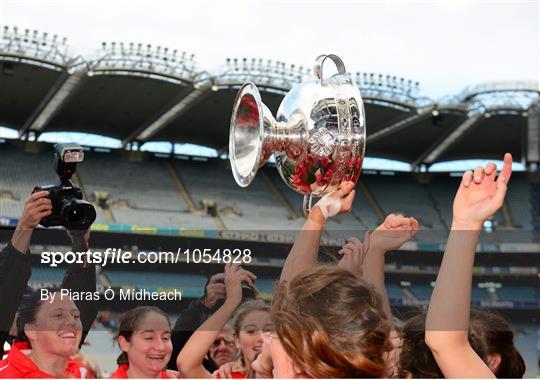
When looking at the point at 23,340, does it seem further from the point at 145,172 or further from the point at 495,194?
the point at 145,172

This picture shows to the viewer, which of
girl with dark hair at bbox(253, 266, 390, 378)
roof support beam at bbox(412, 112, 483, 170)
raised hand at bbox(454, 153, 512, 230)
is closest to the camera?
girl with dark hair at bbox(253, 266, 390, 378)

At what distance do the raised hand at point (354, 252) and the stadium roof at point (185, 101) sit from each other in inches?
592

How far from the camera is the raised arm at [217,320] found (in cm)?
222

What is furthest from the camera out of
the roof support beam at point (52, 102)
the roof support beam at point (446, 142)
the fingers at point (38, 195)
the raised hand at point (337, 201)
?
the roof support beam at point (446, 142)

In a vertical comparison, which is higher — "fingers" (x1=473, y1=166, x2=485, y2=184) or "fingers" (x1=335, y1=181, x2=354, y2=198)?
"fingers" (x1=335, y1=181, x2=354, y2=198)

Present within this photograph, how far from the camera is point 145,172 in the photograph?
21.4 meters

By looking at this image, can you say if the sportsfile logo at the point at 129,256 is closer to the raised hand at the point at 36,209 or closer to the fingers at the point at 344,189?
the raised hand at the point at 36,209

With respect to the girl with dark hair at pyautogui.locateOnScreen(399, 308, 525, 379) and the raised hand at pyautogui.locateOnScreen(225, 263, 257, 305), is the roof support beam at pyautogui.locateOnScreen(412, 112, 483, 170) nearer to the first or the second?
the raised hand at pyautogui.locateOnScreen(225, 263, 257, 305)

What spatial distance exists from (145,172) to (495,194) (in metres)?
20.2

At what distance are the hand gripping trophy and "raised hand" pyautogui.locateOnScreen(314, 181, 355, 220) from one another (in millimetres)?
79

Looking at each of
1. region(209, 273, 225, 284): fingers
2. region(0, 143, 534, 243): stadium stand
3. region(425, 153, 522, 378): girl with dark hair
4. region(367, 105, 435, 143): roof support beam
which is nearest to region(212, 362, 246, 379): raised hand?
region(209, 273, 225, 284): fingers

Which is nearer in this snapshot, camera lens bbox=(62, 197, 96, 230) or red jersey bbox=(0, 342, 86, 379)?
red jersey bbox=(0, 342, 86, 379)

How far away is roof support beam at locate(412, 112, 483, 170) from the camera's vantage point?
2044 cm

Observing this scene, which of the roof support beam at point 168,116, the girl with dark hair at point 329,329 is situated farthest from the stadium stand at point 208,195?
the girl with dark hair at point 329,329
